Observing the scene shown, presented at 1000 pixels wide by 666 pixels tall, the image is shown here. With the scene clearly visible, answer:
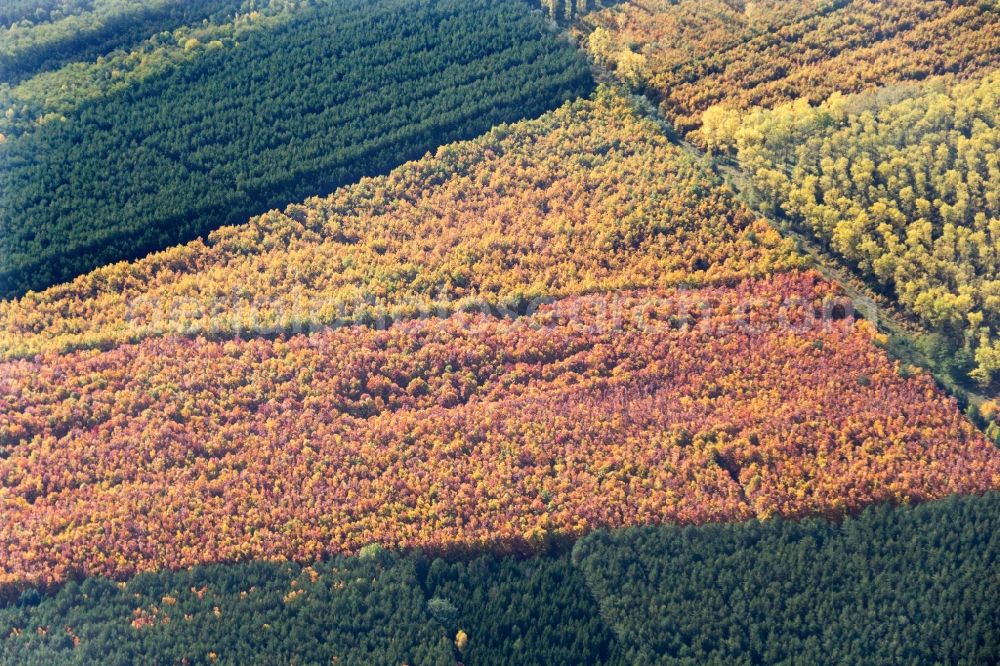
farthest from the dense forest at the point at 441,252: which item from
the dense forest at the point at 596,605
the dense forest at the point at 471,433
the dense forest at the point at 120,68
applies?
the dense forest at the point at 596,605

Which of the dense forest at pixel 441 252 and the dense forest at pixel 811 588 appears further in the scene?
the dense forest at pixel 441 252

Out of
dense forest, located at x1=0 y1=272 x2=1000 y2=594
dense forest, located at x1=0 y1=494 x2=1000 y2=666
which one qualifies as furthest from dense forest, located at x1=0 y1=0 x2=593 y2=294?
dense forest, located at x1=0 y1=494 x2=1000 y2=666

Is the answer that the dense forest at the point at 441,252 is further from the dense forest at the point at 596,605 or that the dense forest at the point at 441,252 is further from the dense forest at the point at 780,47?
the dense forest at the point at 596,605

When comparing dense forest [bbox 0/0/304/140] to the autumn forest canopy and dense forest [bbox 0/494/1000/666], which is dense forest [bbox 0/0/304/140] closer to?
the autumn forest canopy

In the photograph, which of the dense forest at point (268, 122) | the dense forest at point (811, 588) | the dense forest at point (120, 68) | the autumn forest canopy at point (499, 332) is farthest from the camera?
the dense forest at point (120, 68)

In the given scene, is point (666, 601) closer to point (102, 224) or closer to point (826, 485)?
point (826, 485)

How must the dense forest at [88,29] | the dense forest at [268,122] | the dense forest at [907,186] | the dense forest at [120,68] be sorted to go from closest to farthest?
1. the dense forest at [907,186]
2. the dense forest at [268,122]
3. the dense forest at [120,68]
4. the dense forest at [88,29]
